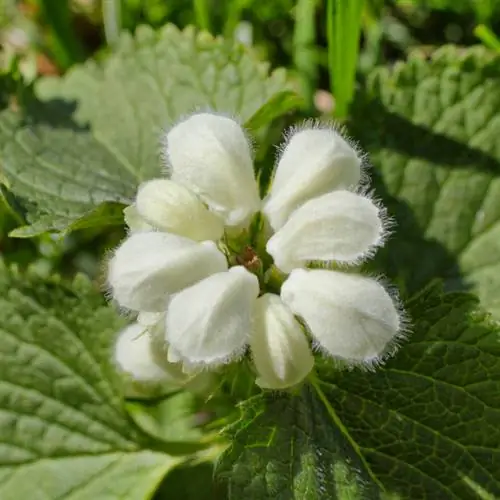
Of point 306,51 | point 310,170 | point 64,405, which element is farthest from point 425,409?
point 306,51

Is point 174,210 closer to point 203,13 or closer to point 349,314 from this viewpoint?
point 349,314

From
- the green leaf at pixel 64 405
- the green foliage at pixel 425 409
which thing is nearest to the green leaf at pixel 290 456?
the green foliage at pixel 425 409

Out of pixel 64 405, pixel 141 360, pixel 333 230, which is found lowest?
pixel 64 405

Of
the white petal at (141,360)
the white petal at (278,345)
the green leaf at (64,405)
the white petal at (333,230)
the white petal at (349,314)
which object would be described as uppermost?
the white petal at (333,230)

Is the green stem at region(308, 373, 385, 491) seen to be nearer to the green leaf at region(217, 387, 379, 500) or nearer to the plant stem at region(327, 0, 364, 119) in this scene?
the green leaf at region(217, 387, 379, 500)

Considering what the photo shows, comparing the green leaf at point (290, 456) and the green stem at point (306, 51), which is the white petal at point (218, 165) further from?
the green stem at point (306, 51)

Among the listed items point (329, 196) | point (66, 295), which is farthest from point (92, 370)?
point (329, 196)
